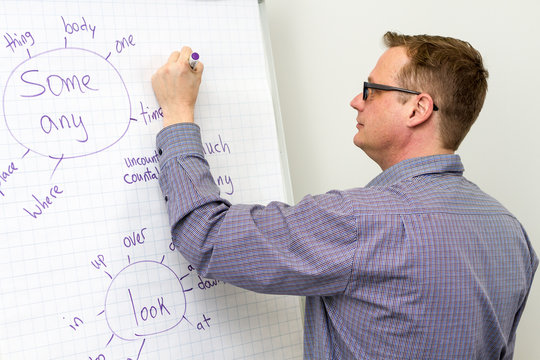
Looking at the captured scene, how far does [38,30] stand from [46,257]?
44 centimetres

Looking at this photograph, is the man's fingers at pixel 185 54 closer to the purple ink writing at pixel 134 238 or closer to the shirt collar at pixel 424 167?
the purple ink writing at pixel 134 238

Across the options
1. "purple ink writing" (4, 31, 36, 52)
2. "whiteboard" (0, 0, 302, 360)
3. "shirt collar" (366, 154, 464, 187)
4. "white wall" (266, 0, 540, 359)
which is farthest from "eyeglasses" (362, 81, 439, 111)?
"purple ink writing" (4, 31, 36, 52)

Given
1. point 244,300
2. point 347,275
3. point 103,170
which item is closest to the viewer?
point 347,275

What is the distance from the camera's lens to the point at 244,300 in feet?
3.57

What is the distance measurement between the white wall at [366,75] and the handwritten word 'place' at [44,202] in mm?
700

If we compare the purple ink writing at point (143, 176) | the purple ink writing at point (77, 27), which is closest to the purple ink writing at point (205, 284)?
the purple ink writing at point (143, 176)

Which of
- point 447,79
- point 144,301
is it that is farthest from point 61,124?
point 447,79

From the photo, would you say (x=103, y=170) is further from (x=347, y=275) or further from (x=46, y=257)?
(x=347, y=275)

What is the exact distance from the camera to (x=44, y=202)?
94 cm

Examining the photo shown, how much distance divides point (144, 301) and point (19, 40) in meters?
0.57

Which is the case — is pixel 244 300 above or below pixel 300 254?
below

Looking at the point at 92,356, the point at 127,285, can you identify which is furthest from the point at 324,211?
the point at 92,356

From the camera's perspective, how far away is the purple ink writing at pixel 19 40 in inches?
36.9

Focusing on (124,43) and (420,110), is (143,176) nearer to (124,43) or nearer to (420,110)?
(124,43)
